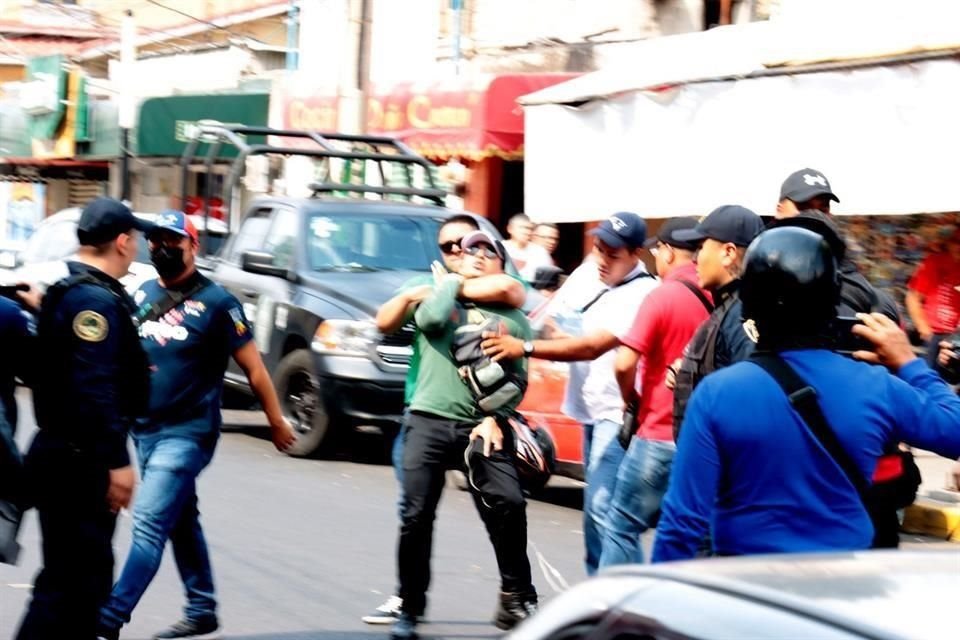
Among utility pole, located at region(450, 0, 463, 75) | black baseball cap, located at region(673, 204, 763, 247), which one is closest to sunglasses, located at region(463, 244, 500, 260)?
black baseball cap, located at region(673, 204, 763, 247)

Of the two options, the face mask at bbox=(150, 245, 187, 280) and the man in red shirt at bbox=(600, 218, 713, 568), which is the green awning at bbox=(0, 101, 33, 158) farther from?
the man in red shirt at bbox=(600, 218, 713, 568)

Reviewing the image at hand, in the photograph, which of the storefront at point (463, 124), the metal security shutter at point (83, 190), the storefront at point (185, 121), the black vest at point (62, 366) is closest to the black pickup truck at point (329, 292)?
the storefront at point (463, 124)

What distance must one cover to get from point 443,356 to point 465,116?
1347cm

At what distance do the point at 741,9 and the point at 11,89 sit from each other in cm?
2169

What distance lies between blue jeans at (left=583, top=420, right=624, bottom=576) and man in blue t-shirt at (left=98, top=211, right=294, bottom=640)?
4.14 ft

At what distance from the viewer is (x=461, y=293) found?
24.0 feet

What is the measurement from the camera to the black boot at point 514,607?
754 centimetres

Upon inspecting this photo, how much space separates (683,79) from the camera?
1603cm

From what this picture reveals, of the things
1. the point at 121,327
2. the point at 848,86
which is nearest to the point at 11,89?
the point at 848,86

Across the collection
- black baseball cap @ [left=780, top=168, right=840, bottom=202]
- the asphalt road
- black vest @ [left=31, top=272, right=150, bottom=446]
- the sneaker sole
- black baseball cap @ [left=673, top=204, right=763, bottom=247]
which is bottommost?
the asphalt road

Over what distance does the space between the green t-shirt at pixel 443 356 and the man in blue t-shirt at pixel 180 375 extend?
0.61 meters

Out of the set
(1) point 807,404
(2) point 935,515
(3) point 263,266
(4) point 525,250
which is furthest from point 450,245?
(4) point 525,250

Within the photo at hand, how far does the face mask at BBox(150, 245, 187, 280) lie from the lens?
7020 millimetres

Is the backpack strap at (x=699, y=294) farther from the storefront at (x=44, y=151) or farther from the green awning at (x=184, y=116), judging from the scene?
the storefront at (x=44, y=151)
